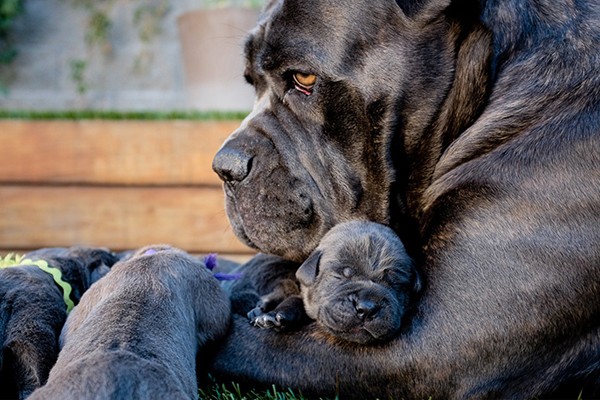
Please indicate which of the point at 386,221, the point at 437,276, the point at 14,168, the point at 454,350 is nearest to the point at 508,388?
the point at 454,350

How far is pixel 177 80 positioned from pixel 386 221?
5.58 metres

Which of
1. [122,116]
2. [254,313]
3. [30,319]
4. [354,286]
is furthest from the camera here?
[122,116]

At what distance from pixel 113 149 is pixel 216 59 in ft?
7.33

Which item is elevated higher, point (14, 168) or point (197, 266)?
point (197, 266)

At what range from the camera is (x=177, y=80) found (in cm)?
776

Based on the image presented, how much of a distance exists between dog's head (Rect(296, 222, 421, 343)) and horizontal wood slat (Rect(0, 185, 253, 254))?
2284 millimetres

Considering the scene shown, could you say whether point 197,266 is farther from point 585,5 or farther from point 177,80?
point 177,80

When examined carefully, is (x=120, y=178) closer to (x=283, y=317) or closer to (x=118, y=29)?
(x=283, y=317)

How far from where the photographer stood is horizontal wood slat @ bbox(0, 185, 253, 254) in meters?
4.67

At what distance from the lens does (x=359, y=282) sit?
227 cm

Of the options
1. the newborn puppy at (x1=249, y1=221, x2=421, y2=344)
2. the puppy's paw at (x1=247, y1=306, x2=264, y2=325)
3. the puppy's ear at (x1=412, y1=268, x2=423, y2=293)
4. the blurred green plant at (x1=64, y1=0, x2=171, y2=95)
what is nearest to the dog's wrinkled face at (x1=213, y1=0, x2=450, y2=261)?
the newborn puppy at (x1=249, y1=221, x2=421, y2=344)

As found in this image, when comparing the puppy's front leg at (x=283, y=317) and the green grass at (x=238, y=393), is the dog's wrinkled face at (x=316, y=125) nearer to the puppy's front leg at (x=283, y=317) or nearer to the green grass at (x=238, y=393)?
the puppy's front leg at (x=283, y=317)

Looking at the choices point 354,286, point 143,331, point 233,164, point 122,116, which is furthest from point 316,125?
point 122,116

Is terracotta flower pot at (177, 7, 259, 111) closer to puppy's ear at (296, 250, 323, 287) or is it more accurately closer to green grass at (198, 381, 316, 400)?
puppy's ear at (296, 250, 323, 287)
